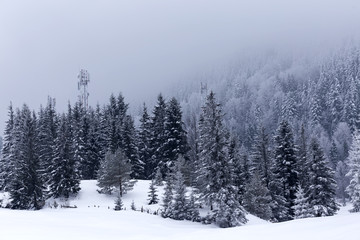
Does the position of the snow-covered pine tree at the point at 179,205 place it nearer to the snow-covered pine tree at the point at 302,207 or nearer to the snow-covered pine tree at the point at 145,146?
the snow-covered pine tree at the point at 302,207

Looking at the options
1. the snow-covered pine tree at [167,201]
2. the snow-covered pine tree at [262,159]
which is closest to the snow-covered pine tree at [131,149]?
the snow-covered pine tree at [262,159]

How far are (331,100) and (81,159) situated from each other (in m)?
135

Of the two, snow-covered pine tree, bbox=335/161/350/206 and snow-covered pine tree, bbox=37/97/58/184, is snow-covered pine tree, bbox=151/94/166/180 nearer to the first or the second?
snow-covered pine tree, bbox=37/97/58/184

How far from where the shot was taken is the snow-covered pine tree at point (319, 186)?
34.3 m

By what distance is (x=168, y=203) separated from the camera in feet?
99.4

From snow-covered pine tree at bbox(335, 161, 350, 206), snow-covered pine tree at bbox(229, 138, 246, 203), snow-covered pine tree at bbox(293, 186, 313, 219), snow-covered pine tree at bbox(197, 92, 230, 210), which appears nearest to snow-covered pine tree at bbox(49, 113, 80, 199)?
snow-covered pine tree at bbox(197, 92, 230, 210)

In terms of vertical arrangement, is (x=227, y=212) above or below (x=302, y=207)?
above

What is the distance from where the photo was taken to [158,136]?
5450 centimetres

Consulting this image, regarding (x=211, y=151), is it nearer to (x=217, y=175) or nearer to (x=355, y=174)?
(x=217, y=175)

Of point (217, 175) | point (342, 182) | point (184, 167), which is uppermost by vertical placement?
point (184, 167)

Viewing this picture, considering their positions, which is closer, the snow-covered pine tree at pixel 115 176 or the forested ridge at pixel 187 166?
the forested ridge at pixel 187 166

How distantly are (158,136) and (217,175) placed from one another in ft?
84.3

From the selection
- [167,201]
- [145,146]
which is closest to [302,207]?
[167,201]

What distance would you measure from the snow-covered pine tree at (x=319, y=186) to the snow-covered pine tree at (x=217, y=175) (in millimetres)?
9772
